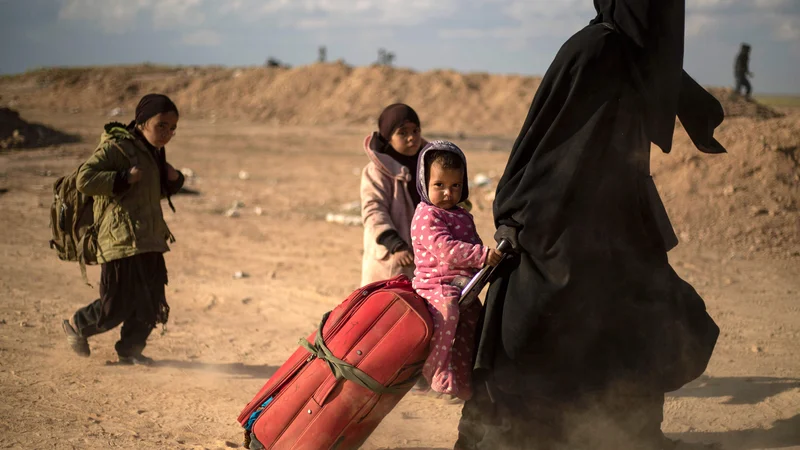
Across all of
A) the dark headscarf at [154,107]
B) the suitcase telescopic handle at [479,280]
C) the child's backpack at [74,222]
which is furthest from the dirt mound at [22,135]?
the suitcase telescopic handle at [479,280]

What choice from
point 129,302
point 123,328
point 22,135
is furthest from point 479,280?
point 22,135

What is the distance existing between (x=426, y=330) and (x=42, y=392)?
277cm

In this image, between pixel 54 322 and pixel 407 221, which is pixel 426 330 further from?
pixel 54 322

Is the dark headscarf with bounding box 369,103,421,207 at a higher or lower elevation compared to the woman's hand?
higher

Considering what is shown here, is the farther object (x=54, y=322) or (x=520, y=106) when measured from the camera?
(x=520, y=106)

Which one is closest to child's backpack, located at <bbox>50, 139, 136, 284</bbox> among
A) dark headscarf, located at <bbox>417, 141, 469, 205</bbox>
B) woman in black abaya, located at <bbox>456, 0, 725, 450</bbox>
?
dark headscarf, located at <bbox>417, 141, 469, 205</bbox>

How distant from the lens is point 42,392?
4516mm

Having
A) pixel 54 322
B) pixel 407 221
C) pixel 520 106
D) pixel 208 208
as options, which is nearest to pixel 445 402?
pixel 407 221

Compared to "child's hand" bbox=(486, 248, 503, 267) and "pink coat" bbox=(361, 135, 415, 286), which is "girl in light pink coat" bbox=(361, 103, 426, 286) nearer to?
"pink coat" bbox=(361, 135, 415, 286)

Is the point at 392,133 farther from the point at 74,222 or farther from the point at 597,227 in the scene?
the point at 74,222

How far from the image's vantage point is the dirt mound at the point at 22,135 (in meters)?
16.4

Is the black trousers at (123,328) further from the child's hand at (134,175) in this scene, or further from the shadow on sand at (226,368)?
the child's hand at (134,175)

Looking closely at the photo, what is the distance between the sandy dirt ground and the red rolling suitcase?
0.89 meters

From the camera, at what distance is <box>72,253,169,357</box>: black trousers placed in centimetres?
492
